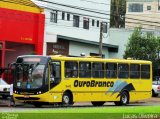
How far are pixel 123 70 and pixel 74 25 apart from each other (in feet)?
66.7

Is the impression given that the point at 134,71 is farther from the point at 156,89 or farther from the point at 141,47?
the point at 141,47

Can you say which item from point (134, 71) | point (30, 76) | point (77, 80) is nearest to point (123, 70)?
point (134, 71)

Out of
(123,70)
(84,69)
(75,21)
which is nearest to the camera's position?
(84,69)

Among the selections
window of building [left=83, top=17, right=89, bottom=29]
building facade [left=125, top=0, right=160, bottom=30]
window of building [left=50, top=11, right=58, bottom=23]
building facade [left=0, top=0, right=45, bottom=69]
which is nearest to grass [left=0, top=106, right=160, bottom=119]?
building facade [left=0, top=0, right=45, bottom=69]

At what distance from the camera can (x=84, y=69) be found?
98.8 ft

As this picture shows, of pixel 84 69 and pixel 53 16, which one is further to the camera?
pixel 53 16

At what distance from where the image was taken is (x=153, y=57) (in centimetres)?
5609

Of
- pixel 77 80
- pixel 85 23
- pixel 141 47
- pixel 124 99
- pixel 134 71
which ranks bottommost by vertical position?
pixel 124 99

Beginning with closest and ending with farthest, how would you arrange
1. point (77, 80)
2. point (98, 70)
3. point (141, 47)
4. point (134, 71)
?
point (77, 80)
point (98, 70)
point (134, 71)
point (141, 47)

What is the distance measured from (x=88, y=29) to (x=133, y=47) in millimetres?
5106

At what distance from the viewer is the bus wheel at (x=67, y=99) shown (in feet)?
94.5

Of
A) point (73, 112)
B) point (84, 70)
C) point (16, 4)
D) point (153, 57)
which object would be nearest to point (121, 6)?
point (153, 57)

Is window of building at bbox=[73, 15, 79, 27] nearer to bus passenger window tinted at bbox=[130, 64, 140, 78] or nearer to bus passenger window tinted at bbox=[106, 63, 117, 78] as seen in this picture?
bus passenger window tinted at bbox=[130, 64, 140, 78]

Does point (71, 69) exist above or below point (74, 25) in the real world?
below
